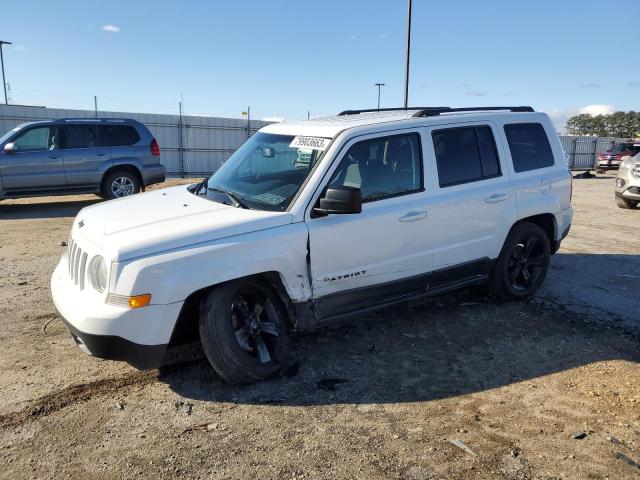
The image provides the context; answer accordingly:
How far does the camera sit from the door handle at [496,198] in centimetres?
499

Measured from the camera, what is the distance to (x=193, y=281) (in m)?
3.44

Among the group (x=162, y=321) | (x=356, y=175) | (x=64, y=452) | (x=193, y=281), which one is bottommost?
(x=64, y=452)

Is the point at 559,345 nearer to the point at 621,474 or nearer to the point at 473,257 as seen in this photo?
the point at 473,257

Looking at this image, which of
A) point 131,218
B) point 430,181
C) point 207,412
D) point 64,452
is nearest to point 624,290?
point 430,181

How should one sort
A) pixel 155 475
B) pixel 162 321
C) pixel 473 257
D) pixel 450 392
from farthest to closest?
pixel 473 257 < pixel 450 392 < pixel 162 321 < pixel 155 475

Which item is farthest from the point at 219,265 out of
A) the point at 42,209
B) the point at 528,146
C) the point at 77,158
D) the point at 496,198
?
the point at 42,209

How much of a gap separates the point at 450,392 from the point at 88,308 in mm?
→ 2504

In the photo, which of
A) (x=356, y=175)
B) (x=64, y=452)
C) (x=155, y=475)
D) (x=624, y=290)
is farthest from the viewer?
(x=624, y=290)

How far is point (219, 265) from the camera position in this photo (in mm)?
3521

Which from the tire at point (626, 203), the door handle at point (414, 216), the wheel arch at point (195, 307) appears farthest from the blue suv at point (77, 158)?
the tire at point (626, 203)

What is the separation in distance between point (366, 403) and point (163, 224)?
1840 millimetres

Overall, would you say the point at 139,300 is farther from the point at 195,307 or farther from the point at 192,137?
the point at 192,137

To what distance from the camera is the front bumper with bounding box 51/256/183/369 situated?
3.34 meters

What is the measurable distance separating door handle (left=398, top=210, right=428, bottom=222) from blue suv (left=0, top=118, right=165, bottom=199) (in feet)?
30.7
